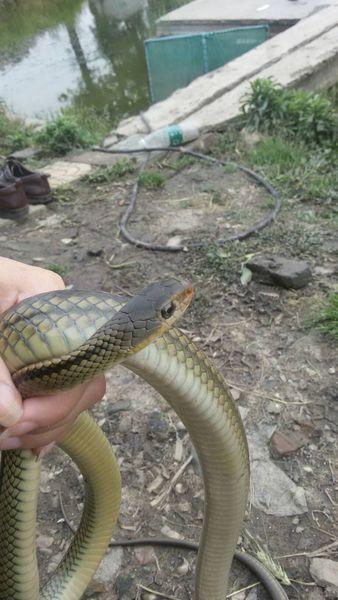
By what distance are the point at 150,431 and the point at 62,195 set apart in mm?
3161

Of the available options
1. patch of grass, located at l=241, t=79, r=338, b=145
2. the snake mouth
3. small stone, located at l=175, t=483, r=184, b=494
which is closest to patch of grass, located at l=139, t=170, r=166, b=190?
patch of grass, located at l=241, t=79, r=338, b=145

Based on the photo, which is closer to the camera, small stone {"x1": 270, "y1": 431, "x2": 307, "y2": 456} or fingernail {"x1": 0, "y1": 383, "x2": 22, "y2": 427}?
fingernail {"x1": 0, "y1": 383, "x2": 22, "y2": 427}

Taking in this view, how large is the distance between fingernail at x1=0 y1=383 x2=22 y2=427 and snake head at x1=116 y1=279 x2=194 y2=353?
1.03 feet

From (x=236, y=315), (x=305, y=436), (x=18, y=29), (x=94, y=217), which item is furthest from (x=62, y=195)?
(x=18, y=29)

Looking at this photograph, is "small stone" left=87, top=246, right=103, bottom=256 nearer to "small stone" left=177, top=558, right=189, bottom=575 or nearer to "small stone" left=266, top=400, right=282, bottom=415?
"small stone" left=266, top=400, right=282, bottom=415

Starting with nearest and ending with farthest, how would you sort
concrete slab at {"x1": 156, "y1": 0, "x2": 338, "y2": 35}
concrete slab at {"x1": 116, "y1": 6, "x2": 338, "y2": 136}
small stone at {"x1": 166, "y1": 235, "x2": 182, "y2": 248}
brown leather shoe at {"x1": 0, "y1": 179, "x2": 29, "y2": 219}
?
1. small stone at {"x1": 166, "y1": 235, "x2": 182, "y2": 248}
2. brown leather shoe at {"x1": 0, "y1": 179, "x2": 29, "y2": 219}
3. concrete slab at {"x1": 116, "y1": 6, "x2": 338, "y2": 136}
4. concrete slab at {"x1": 156, "y1": 0, "x2": 338, "y2": 35}

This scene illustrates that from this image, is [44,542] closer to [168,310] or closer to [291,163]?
[168,310]

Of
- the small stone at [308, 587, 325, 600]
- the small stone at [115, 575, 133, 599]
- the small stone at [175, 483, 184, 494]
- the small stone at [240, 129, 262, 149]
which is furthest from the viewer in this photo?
the small stone at [240, 129, 262, 149]

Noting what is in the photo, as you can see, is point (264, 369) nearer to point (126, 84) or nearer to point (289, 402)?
point (289, 402)

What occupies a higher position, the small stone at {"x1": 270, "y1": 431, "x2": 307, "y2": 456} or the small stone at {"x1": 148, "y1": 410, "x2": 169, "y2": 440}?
the small stone at {"x1": 148, "y1": 410, "x2": 169, "y2": 440}

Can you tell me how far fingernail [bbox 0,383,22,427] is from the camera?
4.69ft

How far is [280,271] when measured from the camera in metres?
3.47

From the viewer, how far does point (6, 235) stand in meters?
4.88

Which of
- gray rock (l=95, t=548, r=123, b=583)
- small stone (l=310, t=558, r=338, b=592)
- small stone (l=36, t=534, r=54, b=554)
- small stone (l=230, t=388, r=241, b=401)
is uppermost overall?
small stone (l=36, t=534, r=54, b=554)
